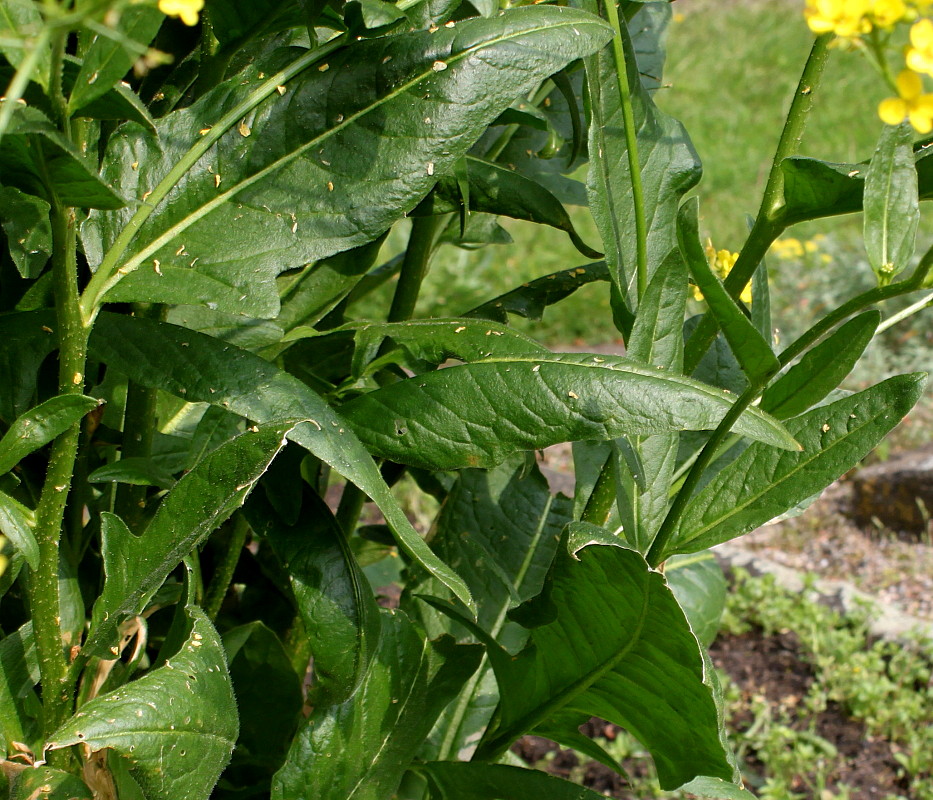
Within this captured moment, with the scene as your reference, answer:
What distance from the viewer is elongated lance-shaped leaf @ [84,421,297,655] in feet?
2.55

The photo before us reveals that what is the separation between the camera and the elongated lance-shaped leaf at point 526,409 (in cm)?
81

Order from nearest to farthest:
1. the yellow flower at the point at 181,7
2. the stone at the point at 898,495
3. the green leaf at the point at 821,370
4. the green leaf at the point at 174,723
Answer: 1. the yellow flower at the point at 181,7
2. the green leaf at the point at 174,723
3. the green leaf at the point at 821,370
4. the stone at the point at 898,495

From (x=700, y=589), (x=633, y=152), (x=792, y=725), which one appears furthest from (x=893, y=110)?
(x=792, y=725)

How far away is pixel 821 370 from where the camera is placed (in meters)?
0.90

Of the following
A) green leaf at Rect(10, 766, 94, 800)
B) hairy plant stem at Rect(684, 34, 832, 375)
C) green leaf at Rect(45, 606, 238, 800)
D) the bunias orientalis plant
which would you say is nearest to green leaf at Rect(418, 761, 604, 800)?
the bunias orientalis plant

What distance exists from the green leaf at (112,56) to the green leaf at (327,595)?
0.46 m

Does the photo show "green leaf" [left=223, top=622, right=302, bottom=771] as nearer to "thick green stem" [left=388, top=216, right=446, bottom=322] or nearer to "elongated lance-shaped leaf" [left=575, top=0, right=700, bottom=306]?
"thick green stem" [left=388, top=216, right=446, bottom=322]

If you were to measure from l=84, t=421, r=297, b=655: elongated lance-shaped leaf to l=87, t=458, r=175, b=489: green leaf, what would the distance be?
69 mm

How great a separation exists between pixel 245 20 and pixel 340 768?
2.43ft

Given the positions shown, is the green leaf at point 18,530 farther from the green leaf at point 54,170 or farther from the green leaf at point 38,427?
the green leaf at point 54,170

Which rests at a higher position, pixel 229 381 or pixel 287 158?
pixel 287 158

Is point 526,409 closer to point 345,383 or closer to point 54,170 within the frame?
point 345,383

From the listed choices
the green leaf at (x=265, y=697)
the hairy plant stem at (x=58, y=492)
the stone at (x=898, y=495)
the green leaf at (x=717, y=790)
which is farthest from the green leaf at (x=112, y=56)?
the stone at (x=898, y=495)

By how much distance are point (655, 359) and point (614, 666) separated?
12.0 inches
